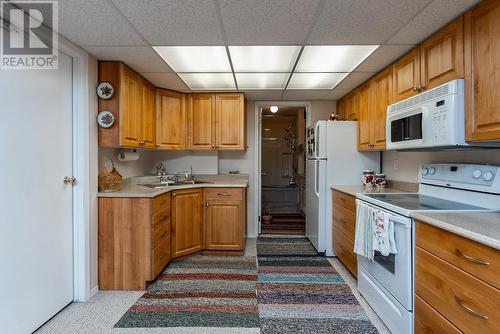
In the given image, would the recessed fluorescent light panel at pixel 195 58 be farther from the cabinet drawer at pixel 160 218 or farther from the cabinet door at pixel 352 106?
the cabinet door at pixel 352 106

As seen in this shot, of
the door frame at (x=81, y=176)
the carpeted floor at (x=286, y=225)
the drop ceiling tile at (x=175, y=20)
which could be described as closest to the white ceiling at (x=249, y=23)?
the drop ceiling tile at (x=175, y=20)

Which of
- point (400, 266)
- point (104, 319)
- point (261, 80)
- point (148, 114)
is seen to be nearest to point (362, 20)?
point (261, 80)

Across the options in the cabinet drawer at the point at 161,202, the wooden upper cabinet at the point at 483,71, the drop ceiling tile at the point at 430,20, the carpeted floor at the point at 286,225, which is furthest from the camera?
the carpeted floor at the point at 286,225

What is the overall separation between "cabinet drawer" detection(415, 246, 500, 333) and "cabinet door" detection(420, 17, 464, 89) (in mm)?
1177

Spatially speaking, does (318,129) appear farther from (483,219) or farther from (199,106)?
(483,219)

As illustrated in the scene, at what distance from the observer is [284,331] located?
6.34ft

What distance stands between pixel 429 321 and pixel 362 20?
187cm

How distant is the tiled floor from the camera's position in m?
1.93

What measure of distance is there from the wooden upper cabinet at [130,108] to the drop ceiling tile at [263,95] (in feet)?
4.67

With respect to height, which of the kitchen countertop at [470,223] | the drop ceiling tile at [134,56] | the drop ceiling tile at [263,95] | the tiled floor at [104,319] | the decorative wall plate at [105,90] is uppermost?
the drop ceiling tile at [263,95]

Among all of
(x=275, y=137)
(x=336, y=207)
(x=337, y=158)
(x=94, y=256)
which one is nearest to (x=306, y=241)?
(x=336, y=207)

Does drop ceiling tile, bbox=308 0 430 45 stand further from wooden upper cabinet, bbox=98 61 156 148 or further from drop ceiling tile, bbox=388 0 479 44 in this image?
wooden upper cabinet, bbox=98 61 156 148

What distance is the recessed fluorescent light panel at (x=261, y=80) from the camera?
304cm

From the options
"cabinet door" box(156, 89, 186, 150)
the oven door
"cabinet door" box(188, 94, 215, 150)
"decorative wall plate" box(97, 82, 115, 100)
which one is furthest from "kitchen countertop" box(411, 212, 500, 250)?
"cabinet door" box(156, 89, 186, 150)
